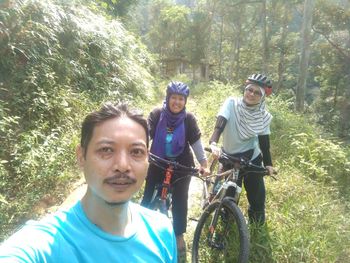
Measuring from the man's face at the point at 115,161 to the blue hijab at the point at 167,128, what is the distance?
2.30 meters

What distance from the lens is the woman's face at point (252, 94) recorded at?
3913mm

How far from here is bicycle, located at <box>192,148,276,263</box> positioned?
369 cm

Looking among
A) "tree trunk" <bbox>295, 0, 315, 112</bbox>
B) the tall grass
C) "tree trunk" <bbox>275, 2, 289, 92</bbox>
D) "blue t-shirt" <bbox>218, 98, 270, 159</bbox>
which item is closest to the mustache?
"blue t-shirt" <bbox>218, 98, 270, 159</bbox>

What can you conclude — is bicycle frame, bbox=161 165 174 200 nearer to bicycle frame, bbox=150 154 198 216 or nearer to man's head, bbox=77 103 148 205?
bicycle frame, bbox=150 154 198 216

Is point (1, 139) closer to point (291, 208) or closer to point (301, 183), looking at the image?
point (291, 208)

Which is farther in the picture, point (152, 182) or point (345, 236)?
point (345, 236)

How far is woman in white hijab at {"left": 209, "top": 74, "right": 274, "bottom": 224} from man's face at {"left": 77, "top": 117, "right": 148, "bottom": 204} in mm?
2522


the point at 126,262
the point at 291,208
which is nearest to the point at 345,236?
the point at 291,208

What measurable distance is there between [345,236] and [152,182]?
275 cm

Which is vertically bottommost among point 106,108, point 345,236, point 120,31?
point 345,236

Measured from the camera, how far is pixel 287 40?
29188mm

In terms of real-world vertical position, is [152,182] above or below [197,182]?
above

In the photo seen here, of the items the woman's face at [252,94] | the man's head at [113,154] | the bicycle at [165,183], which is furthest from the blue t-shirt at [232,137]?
the man's head at [113,154]

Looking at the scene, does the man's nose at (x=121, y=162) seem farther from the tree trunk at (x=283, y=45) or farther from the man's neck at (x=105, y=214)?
the tree trunk at (x=283, y=45)
